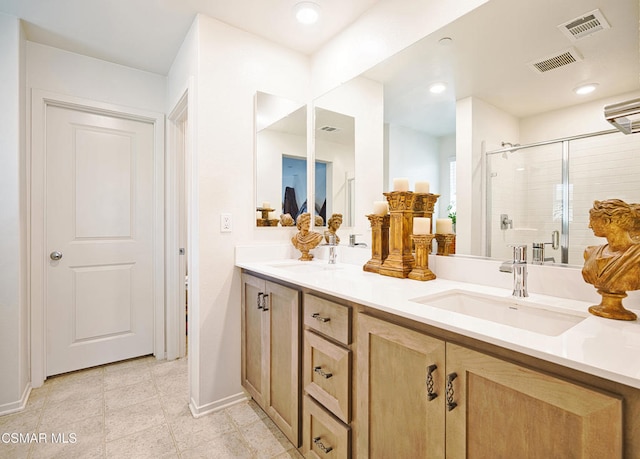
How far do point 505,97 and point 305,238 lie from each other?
4.63 feet

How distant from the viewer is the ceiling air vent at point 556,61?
1104 mm

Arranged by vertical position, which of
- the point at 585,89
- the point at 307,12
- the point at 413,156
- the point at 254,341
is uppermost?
the point at 307,12

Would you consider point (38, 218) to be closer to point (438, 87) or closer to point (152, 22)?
point (152, 22)

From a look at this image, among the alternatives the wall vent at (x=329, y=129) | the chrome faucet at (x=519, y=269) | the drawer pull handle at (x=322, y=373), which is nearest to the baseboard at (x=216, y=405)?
the drawer pull handle at (x=322, y=373)

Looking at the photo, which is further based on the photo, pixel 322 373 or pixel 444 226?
pixel 444 226

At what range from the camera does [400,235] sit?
1547 millimetres

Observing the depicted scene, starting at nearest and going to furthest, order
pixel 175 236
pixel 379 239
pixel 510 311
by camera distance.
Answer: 1. pixel 510 311
2. pixel 379 239
3. pixel 175 236

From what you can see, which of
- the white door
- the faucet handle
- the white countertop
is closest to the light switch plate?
the white countertop

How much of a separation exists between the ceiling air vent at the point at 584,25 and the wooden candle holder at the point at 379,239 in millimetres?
986

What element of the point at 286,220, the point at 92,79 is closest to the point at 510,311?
the point at 286,220

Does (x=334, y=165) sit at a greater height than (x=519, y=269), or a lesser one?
greater

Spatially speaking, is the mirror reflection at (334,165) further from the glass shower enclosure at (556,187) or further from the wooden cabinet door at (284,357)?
the glass shower enclosure at (556,187)

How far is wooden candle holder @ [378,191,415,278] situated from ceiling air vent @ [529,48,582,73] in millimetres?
668

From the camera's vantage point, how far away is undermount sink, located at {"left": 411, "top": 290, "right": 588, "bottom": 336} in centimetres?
100
